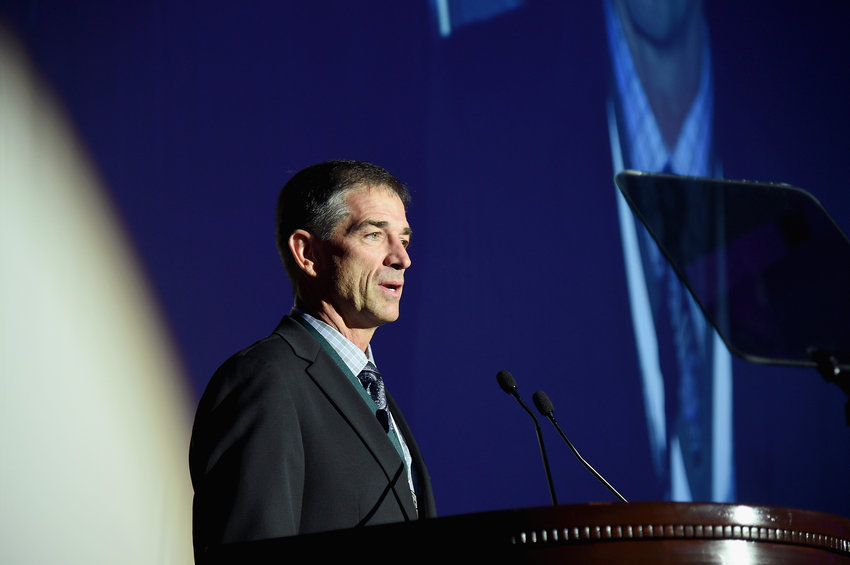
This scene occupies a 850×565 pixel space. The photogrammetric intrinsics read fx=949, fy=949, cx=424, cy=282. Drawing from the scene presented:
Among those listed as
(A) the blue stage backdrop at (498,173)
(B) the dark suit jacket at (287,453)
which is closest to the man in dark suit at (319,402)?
(B) the dark suit jacket at (287,453)

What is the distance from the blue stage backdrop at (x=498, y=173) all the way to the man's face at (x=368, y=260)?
49 cm

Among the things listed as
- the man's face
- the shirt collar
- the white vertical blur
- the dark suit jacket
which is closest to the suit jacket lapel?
the dark suit jacket

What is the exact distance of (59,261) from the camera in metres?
2.10

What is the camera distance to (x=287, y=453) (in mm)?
1535

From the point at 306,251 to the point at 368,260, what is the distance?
0.49 ft

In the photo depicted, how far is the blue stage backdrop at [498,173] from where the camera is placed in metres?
2.33

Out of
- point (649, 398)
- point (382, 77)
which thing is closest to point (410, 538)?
point (382, 77)

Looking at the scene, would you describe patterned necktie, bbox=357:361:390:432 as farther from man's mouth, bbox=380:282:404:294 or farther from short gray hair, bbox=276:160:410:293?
short gray hair, bbox=276:160:410:293

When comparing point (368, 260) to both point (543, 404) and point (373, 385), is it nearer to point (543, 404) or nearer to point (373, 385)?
point (373, 385)

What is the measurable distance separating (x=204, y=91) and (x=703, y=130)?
2.00 m

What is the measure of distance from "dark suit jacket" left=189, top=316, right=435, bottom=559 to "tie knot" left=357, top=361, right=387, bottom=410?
0.44 ft

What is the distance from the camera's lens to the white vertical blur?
1.96 meters

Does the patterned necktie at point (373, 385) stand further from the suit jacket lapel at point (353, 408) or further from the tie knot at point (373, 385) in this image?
the suit jacket lapel at point (353, 408)

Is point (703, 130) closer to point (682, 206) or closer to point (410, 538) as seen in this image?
point (682, 206)
